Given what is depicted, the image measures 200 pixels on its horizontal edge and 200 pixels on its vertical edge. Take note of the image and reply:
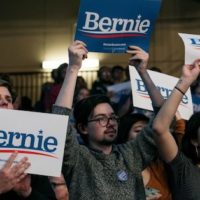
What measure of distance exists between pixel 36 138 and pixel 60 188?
609 millimetres

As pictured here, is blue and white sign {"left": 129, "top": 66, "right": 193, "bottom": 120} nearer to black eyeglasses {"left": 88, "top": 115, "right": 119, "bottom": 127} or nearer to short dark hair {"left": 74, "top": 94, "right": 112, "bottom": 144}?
short dark hair {"left": 74, "top": 94, "right": 112, "bottom": 144}

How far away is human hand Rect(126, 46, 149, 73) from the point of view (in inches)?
182

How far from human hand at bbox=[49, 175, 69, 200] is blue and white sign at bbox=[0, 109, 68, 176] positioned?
0.51 metres

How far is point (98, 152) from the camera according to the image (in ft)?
14.5

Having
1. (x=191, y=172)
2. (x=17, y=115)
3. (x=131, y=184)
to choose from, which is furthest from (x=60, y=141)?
(x=191, y=172)

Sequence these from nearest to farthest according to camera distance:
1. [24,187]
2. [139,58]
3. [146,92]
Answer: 1. [24,187]
2. [139,58]
3. [146,92]

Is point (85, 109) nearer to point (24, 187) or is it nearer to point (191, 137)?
point (191, 137)

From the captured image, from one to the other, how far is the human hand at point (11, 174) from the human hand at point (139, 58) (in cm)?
114

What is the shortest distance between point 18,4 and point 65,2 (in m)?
0.83

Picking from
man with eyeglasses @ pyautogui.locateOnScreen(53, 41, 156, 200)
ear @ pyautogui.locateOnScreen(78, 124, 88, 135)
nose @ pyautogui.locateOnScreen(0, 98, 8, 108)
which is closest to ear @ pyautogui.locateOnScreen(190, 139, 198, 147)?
man with eyeglasses @ pyautogui.locateOnScreen(53, 41, 156, 200)

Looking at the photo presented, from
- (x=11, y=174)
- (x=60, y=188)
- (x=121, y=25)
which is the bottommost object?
(x=60, y=188)

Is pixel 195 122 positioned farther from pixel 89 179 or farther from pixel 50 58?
pixel 50 58

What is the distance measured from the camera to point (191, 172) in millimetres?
4465

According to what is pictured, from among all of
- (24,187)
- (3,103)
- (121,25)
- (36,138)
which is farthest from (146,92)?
(24,187)
